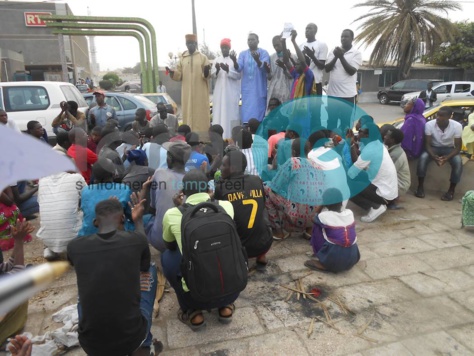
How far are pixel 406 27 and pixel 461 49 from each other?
16.8ft

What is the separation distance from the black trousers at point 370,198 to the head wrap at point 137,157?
2.98 meters

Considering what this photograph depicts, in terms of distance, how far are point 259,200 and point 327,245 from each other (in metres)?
0.80

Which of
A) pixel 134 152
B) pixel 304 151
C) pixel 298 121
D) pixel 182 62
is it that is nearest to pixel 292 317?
pixel 304 151

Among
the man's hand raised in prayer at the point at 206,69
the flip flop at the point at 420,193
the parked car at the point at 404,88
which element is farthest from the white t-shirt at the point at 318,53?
the parked car at the point at 404,88

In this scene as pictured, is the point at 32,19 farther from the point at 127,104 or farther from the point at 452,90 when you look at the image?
the point at 452,90

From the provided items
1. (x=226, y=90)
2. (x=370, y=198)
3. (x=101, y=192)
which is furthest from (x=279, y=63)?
(x=101, y=192)

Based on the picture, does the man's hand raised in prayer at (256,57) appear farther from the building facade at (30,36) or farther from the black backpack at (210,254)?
the building facade at (30,36)

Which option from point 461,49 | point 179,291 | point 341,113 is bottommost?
point 179,291

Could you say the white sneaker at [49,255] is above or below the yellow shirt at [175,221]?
below

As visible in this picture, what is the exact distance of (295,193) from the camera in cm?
420

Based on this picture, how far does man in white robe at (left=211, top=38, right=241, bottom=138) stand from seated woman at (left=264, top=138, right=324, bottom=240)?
2627 mm

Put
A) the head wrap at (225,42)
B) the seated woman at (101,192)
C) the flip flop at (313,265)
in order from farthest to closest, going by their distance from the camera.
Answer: the head wrap at (225,42), the flip flop at (313,265), the seated woman at (101,192)

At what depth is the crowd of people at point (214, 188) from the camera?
7.33ft

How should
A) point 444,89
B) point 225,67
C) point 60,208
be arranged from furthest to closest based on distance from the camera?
point 444,89
point 225,67
point 60,208
